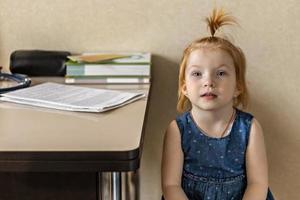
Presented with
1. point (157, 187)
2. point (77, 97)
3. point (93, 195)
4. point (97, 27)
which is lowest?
point (157, 187)

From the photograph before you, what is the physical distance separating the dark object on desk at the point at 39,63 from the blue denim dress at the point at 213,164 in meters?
0.42

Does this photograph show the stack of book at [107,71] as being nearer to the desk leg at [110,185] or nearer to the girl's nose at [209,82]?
the girl's nose at [209,82]

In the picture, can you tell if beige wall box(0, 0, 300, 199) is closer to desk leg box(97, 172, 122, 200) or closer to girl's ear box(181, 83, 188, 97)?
girl's ear box(181, 83, 188, 97)

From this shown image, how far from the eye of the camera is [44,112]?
39.8 inches

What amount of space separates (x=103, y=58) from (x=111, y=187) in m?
0.57

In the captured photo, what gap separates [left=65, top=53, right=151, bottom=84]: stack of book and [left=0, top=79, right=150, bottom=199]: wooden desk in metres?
0.27

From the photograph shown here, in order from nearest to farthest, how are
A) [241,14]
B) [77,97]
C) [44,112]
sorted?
[44,112] < [77,97] < [241,14]

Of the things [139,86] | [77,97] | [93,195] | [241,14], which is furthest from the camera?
[241,14]

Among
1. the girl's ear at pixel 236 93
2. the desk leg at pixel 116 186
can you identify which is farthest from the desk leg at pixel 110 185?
the girl's ear at pixel 236 93

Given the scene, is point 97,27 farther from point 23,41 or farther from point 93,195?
point 93,195

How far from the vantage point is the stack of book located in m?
1.29

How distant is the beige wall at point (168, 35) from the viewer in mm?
1417

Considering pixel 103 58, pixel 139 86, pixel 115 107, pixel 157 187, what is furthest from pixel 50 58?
pixel 157 187

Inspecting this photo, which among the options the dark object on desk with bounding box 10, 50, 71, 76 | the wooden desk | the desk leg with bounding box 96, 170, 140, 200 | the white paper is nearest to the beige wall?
the dark object on desk with bounding box 10, 50, 71, 76
